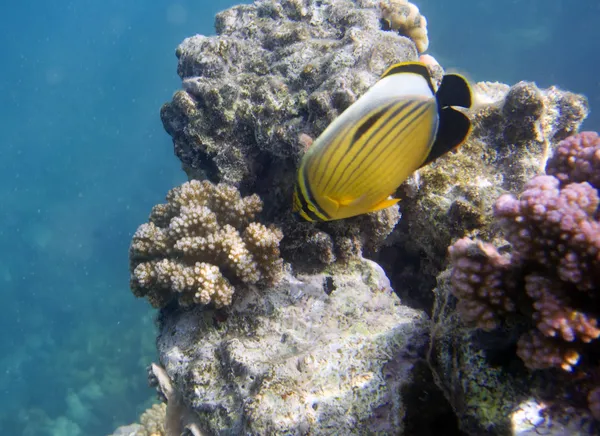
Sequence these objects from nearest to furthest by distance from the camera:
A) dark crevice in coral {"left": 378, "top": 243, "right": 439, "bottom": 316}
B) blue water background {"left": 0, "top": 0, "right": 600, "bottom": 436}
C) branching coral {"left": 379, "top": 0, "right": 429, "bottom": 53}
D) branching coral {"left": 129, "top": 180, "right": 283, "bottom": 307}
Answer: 1. branching coral {"left": 129, "top": 180, "right": 283, "bottom": 307}
2. dark crevice in coral {"left": 378, "top": 243, "right": 439, "bottom": 316}
3. branching coral {"left": 379, "top": 0, "right": 429, "bottom": 53}
4. blue water background {"left": 0, "top": 0, "right": 600, "bottom": 436}

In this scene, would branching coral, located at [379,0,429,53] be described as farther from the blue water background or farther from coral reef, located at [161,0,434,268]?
the blue water background

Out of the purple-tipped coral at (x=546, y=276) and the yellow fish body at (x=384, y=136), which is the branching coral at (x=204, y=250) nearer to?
the yellow fish body at (x=384, y=136)

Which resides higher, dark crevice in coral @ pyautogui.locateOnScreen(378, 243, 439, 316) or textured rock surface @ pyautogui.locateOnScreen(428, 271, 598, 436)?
dark crevice in coral @ pyautogui.locateOnScreen(378, 243, 439, 316)

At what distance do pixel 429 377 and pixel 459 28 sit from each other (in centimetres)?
3321

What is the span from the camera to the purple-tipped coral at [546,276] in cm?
147

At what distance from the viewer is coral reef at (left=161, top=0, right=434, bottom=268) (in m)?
2.90

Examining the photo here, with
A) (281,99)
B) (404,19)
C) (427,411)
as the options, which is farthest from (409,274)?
(404,19)

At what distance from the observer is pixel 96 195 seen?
31.9 meters

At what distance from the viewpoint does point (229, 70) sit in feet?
12.3

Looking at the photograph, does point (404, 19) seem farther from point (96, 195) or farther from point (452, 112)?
point (96, 195)

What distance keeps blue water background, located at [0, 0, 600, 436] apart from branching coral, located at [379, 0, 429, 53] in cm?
1431

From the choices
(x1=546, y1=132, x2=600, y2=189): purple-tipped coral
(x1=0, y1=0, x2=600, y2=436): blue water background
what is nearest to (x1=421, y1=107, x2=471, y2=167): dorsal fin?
(x1=546, y1=132, x2=600, y2=189): purple-tipped coral

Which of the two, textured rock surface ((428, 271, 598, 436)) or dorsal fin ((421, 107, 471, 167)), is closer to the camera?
textured rock surface ((428, 271, 598, 436))

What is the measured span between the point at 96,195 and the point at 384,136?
116ft
